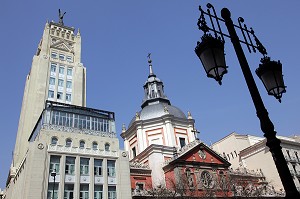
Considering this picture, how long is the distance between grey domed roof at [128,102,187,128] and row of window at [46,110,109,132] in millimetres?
10503

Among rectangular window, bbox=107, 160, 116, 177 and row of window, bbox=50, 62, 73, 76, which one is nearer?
rectangular window, bbox=107, 160, 116, 177

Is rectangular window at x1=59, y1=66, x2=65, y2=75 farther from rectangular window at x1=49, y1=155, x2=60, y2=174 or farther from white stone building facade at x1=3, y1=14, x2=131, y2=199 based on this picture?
rectangular window at x1=49, y1=155, x2=60, y2=174

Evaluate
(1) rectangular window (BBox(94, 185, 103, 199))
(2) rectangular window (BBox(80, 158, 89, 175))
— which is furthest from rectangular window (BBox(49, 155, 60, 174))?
(1) rectangular window (BBox(94, 185, 103, 199))

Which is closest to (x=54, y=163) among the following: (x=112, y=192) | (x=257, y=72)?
(x=112, y=192)

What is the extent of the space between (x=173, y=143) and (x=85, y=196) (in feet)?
54.6

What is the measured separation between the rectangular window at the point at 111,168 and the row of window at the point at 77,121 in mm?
4561

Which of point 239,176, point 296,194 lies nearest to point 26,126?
point 239,176

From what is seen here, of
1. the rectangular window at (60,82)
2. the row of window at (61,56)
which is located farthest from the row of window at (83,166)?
the row of window at (61,56)

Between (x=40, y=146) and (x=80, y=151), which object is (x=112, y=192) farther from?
(x=40, y=146)

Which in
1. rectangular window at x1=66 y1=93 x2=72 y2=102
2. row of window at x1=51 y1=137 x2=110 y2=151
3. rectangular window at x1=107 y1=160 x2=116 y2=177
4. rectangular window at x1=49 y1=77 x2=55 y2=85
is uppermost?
rectangular window at x1=49 y1=77 x2=55 y2=85

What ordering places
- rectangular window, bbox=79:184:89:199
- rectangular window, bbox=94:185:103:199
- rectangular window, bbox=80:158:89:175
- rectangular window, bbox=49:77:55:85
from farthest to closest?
rectangular window, bbox=49:77:55:85 → rectangular window, bbox=80:158:89:175 → rectangular window, bbox=94:185:103:199 → rectangular window, bbox=79:184:89:199

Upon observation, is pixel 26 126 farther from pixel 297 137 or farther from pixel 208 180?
pixel 297 137

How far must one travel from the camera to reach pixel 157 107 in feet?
155

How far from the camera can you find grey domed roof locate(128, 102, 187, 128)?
45688mm
